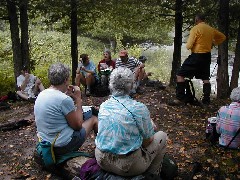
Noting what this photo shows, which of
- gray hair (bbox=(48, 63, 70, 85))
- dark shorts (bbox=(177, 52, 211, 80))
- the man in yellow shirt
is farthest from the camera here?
dark shorts (bbox=(177, 52, 211, 80))

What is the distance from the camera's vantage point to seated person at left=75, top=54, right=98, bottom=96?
9164 millimetres

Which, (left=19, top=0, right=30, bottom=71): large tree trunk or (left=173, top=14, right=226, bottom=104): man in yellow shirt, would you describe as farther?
(left=19, top=0, right=30, bottom=71): large tree trunk

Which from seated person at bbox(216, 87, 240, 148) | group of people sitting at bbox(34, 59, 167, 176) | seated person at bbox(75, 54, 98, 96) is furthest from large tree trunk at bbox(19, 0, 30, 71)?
seated person at bbox(216, 87, 240, 148)

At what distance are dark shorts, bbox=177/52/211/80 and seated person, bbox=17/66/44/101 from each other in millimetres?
4315

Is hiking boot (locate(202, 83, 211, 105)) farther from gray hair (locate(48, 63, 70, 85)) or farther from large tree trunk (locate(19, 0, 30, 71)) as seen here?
large tree trunk (locate(19, 0, 30, 71))

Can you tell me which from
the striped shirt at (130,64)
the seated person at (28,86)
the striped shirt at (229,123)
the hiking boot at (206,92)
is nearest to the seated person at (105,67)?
the striped shirt at (130,64)

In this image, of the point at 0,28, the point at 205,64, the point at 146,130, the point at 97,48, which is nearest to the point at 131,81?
the point at 146,130

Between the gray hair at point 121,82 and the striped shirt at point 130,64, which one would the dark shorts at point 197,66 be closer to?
the striped shirt at point 130,64

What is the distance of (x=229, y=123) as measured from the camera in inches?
187

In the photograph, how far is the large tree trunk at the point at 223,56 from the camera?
308 inches

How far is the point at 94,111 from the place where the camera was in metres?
4.92

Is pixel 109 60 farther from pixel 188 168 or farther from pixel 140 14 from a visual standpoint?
pixel 188 168

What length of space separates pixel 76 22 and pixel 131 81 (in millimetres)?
7731

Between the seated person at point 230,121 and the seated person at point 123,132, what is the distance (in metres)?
1.72
